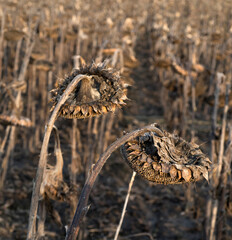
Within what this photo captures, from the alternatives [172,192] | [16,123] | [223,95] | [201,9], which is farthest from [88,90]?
[201,9]

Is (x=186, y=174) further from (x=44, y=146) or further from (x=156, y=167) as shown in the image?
(x=44, y=146)

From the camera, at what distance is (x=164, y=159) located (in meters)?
1.28

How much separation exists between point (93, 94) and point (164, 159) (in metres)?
0.37

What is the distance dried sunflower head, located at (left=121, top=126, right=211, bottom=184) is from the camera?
1255 millimetres

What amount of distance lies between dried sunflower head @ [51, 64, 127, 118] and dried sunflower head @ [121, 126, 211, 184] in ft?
0.55

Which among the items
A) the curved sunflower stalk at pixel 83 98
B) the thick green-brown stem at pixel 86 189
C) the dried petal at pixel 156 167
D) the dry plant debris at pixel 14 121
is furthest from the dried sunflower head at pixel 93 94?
the dry plant debris at pixel 14 121

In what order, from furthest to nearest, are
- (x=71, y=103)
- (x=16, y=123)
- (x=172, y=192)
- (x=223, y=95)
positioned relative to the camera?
(x=172, y=192), (x=223, y=95), (x=16, y=123), (x=71, y=103)

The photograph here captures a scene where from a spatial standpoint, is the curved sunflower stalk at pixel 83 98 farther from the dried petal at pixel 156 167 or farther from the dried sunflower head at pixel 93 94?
the dried petal at pixel 156 167

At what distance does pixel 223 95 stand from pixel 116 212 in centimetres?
164

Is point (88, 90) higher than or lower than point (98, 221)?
higher

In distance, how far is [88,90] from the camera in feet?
4.60

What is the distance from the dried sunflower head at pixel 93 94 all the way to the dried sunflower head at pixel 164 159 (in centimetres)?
17

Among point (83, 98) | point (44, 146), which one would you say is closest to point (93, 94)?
point (83, 98)

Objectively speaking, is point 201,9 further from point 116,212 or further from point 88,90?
point 88,90
